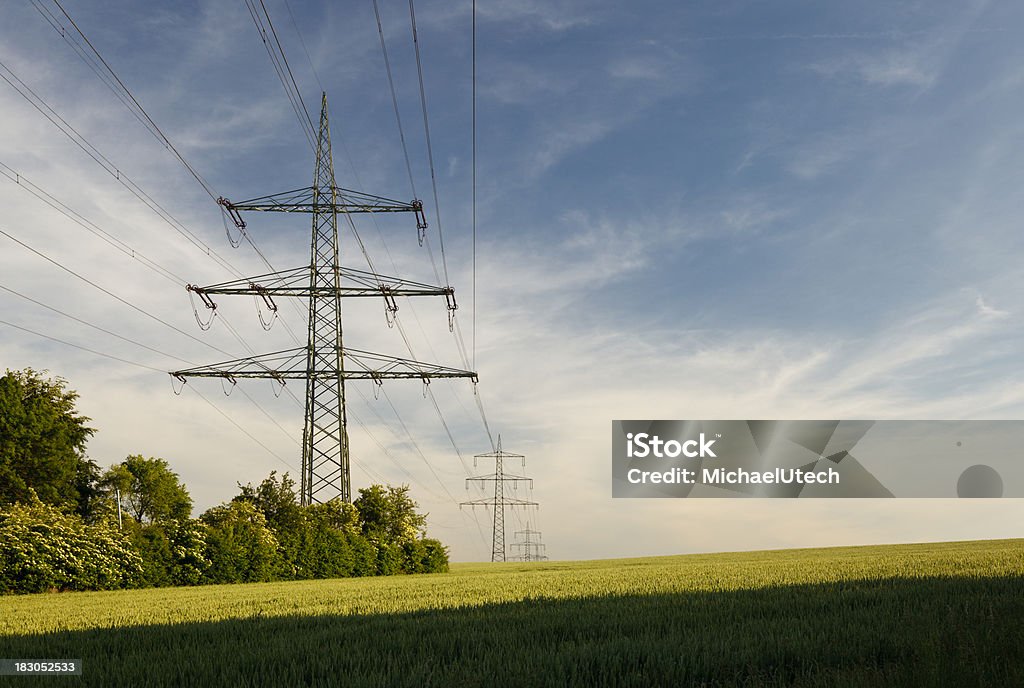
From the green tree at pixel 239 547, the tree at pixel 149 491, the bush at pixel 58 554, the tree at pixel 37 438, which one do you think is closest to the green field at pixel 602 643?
the bush at pixel 58 554

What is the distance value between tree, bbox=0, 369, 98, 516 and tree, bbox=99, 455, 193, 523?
24.2 meters

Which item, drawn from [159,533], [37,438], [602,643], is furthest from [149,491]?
[602,643]

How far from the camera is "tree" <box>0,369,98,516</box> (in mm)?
45312

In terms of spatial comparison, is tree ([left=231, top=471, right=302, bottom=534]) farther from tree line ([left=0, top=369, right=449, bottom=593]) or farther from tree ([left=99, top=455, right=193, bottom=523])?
tree ([left=99, top=455, right=193, bottom=523])

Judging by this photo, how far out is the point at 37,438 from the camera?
46.6 meters

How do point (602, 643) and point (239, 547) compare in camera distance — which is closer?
point (602, 643)

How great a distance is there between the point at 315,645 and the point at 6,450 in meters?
44.7

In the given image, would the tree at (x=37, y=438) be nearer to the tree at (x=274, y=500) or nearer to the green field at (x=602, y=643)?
the tree at (x=274, y=500)

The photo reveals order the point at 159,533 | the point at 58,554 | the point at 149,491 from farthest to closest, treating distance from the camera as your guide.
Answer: the point at 149,491 < the point at 159,533 < the point at 58,554

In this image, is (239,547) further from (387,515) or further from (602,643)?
(602,643)

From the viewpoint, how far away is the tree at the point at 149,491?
73575 mm

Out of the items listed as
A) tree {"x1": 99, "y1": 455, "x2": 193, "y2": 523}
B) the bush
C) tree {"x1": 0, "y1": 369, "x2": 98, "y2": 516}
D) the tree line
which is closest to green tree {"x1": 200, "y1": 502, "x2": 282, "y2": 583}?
the tree line

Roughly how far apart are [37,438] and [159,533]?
16.8 m

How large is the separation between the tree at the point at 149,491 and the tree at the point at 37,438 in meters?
24.2
